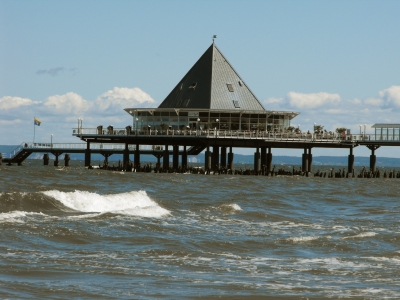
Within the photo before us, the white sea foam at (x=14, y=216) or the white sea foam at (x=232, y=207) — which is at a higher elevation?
the white sea foam at (x=14, y=216)

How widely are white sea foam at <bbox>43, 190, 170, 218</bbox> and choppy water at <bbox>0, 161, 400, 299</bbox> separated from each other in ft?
0.25

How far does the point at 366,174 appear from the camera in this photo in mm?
88938

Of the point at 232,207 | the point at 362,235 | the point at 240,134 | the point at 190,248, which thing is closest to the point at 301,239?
the point at 362,235

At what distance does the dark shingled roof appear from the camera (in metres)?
86.1

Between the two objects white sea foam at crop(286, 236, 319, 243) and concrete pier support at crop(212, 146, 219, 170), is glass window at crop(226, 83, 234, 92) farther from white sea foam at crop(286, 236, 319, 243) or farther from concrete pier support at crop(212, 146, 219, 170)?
white sea foam at crop(286, 236, 319, 243)

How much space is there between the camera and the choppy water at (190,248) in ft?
62.8

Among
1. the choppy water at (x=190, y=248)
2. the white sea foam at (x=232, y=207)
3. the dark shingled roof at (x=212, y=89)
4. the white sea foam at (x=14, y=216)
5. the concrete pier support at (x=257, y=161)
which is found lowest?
the choppy water at (x=190, y=248)

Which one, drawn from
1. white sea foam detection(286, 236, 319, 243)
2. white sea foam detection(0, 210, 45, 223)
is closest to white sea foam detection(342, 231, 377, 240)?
white sea foam detection(286, 236, 319, 243)

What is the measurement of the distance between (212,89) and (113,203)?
47.4 meters

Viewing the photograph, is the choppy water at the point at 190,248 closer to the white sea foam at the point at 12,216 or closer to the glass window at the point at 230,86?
the white sea foam at the point at 12,216

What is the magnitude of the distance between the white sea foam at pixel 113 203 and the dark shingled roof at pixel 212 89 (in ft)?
144

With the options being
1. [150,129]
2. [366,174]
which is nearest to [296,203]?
[150,129]

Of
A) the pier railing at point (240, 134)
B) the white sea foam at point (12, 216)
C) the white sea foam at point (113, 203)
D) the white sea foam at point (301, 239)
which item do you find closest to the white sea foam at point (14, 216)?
the white sea foam at point (12, 216)

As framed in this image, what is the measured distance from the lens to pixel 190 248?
25484 mm
